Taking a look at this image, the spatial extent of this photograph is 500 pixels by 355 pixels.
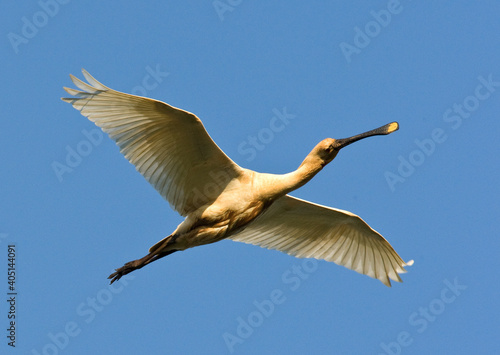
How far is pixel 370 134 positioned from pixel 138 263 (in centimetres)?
438

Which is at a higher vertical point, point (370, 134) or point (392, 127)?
point (370, 134)

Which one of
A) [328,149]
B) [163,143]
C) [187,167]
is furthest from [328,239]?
[163,143]

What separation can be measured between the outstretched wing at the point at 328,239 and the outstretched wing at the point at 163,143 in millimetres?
1530

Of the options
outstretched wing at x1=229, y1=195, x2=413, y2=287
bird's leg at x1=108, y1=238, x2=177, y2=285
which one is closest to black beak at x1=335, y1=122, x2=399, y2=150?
outstretched wing at x1=229, y1=195, x2=413, y2=287

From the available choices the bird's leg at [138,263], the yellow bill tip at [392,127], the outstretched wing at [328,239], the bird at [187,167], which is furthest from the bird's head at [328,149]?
the bird's leg at [138,263]

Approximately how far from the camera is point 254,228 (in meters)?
15.7

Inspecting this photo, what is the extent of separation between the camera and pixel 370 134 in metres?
14.6

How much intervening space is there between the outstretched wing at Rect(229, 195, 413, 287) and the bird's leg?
1654 millimetres

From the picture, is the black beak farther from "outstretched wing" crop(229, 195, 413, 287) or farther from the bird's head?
"outstretched wing" crop(229, 195, 413, 287)

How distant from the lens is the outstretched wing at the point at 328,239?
15.5 metres

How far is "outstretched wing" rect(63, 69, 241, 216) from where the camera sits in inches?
531

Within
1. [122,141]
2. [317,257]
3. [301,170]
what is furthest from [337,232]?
[122,141]

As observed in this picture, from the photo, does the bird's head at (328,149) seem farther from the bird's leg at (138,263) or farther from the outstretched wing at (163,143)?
the bird's leg at (138,263)

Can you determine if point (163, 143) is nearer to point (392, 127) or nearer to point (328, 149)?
point (328, 149)
